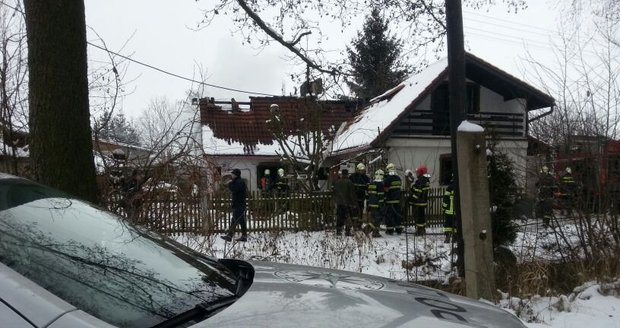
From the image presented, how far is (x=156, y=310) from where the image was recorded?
61.8 inches

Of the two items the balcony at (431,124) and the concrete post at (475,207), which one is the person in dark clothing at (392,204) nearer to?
the concrete post at (475,207)

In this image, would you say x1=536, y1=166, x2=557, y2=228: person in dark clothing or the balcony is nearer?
x1=536, y1=166, x2=557, y2=228: person in dark clothing

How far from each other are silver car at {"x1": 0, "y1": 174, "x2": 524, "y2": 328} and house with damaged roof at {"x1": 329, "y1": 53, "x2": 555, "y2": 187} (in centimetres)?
1360

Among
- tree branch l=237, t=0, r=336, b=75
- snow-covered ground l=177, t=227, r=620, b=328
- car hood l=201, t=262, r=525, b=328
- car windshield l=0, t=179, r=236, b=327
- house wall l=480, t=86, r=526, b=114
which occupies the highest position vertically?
house wall l=480, t=86, r=526, b=114

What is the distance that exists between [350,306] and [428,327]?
273 mm

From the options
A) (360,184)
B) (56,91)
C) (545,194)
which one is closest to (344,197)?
(360,184)

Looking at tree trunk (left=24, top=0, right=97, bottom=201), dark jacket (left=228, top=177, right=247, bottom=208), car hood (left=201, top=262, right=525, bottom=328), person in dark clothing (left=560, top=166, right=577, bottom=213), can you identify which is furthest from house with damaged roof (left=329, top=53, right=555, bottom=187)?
car hood (left=201, top=262, right=525, bottom=328)

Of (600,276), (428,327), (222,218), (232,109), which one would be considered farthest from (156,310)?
(232,109)

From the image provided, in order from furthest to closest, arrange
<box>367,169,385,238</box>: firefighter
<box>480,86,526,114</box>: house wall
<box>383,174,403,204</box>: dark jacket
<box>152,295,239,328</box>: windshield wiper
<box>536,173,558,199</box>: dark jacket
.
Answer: <box>480,86,526,114</box>: house wall, <box>383,174,403,204</box>: dark jacket, <box>367,169,385,238</box>: firefighter, <box>536,173,558,199</box>: dark jacket, <box>152,295,239,328</box>: windshield wiper

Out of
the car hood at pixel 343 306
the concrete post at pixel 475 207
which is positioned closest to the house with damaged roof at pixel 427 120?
the concrete post at pixel 475 207

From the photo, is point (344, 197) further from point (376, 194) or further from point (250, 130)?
point (250, 130)

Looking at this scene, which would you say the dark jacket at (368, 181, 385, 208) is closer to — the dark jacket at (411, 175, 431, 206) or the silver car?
the dark jacket at (411, 175, 431, 206)

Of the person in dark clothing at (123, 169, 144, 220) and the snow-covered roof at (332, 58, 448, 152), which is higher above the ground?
the snow-covered roof at (332, 58, 448, 152)

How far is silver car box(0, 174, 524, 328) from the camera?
4.56 ft
